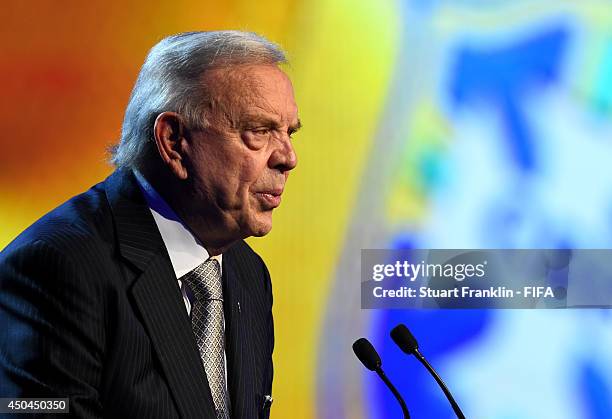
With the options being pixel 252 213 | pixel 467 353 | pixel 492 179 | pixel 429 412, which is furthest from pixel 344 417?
pixel 252 213

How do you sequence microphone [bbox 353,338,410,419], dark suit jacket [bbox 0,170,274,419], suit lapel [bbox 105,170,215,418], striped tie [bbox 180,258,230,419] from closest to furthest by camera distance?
dark suit jacket [bbox 0,170,274,419] → suit lapel [bbox 105,170,215,418] → striped tie [bbox 180,258,230,419] → microphone [bbox 353,338,410,419]

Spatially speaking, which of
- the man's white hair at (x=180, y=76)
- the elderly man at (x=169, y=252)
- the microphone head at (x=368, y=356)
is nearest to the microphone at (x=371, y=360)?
the microphone head at (x=368, y=356)

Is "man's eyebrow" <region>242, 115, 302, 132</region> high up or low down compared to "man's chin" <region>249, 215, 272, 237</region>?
up

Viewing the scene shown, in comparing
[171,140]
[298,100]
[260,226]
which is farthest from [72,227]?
[298,100]

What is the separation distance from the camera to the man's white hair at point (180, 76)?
6.34 feet

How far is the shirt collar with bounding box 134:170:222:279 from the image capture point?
1922 millimetres

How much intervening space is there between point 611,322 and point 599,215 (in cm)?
45

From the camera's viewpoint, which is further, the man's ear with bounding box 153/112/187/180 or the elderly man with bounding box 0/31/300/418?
the man's ear with bounding box 153/112/187/180

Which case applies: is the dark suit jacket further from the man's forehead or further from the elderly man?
the man's forehead

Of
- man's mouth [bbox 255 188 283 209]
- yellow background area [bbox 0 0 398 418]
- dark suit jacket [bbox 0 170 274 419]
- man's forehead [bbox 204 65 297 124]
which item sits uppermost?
yellow background area [bbox 0 0 398 418]

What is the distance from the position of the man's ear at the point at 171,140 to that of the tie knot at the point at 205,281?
0.21m

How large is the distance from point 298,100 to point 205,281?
66.7 inches

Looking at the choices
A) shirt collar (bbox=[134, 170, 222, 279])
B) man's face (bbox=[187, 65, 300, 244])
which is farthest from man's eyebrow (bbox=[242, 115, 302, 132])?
shirt collar (bbox=[134, 170, 222, 279])

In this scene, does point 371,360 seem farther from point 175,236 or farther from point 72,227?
point 72,227
